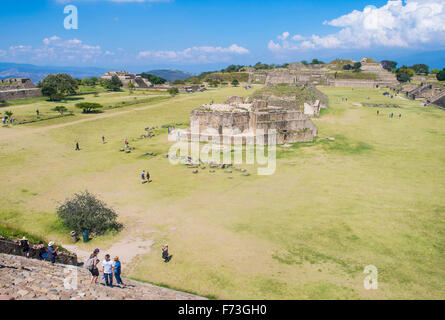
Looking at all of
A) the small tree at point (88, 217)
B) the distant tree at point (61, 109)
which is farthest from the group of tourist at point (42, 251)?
the distant tree at point (61, 109)

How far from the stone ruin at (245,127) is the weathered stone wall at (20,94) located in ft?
116

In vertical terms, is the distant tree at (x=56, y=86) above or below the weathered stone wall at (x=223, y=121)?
above

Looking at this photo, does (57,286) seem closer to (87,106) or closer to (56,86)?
(87,106)

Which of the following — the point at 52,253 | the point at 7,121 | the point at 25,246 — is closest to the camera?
the point at 52,253

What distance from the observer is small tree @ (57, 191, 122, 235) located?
1166cm

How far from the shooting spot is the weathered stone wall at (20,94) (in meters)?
44.6

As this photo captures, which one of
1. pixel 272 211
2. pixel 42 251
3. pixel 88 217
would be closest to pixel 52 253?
pixel 42 251

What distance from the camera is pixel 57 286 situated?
7.11 metres

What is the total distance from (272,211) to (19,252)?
978 centimetres

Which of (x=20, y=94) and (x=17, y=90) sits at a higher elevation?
(x=17, y=90)

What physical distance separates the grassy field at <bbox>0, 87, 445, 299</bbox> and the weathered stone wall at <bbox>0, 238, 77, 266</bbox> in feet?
5.23

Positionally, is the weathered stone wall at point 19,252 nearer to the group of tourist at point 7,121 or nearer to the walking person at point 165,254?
the walking person at point 165,254

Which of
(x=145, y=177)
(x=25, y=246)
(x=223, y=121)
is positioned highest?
(x=223, y=121)

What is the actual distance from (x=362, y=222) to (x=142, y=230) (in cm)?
923
